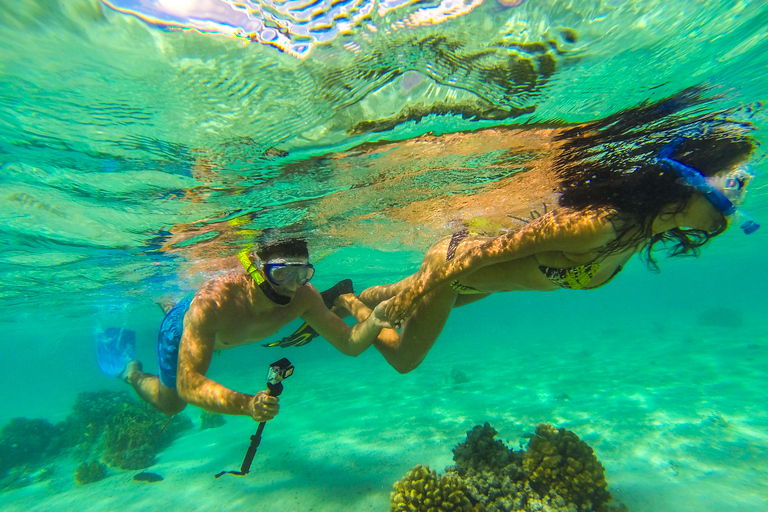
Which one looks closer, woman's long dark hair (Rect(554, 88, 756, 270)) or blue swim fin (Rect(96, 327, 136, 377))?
woman's long dark hair (Rect(554, 88, 756, 270))

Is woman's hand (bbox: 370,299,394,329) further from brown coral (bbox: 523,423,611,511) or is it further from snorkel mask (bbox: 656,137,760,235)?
brown coral (bbox: 523,423,611,511)

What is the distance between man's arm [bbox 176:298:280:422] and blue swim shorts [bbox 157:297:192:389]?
250cm

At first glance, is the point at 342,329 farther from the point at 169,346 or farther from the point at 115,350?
the point at 115,350

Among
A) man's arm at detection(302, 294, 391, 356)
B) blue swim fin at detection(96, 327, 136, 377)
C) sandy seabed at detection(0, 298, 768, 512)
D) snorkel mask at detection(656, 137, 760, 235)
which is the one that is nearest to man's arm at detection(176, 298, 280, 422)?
man's arm at detection(302, 294, 391, 356)

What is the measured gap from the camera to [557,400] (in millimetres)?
11461

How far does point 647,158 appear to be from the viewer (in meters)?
6.89

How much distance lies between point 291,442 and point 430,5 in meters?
10.1

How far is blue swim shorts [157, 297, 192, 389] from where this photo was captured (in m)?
7.11

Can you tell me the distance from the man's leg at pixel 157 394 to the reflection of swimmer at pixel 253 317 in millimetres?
1970

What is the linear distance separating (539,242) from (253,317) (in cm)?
485

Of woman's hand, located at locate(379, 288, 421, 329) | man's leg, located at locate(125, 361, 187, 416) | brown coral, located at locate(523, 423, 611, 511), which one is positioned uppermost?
woman's hand, located at locate(379, 288, 421, 329)

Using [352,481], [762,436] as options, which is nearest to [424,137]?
[352,481]

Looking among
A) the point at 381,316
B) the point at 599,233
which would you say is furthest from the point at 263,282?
the point at 599,233

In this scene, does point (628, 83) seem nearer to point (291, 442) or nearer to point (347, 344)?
point (347, 344)
